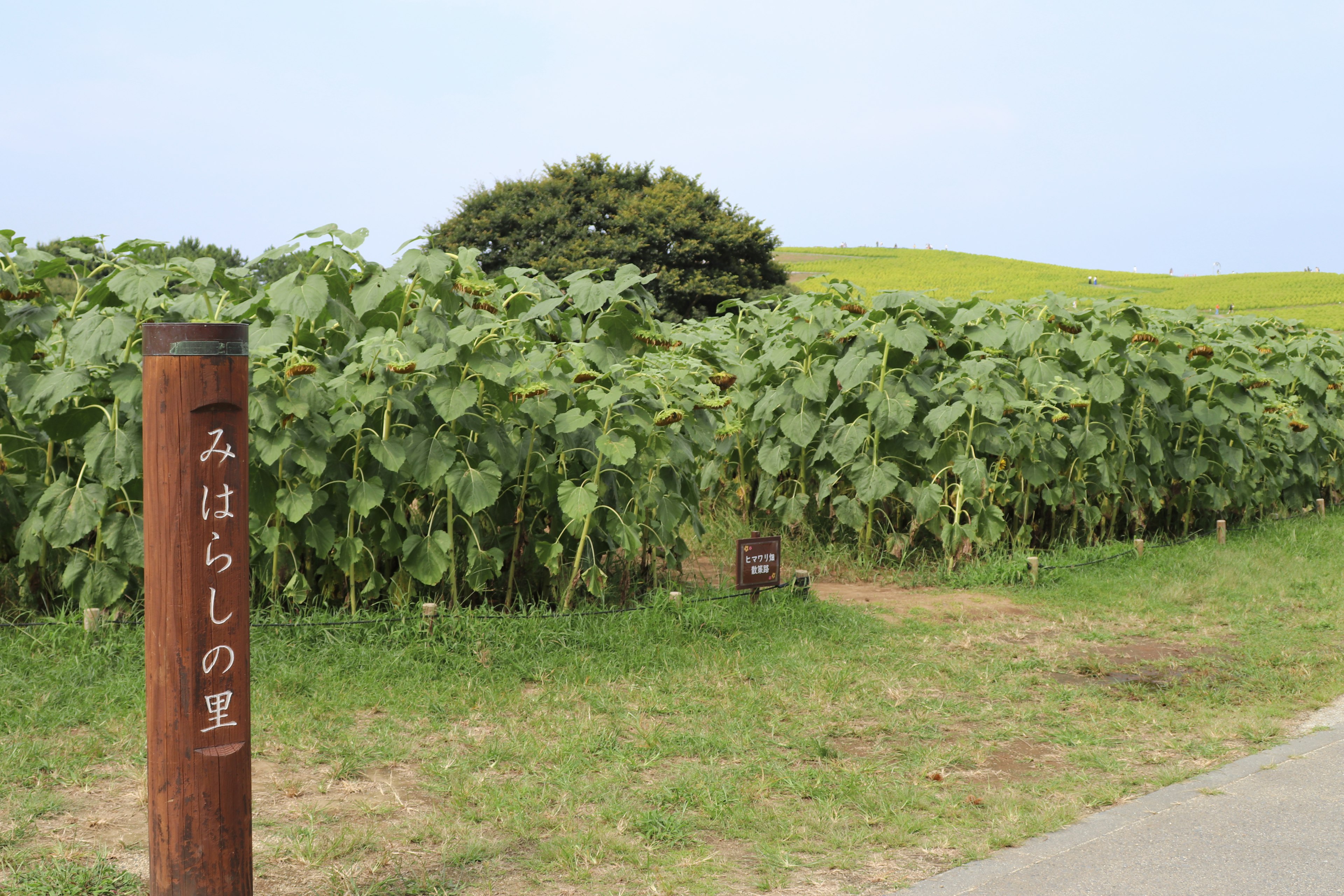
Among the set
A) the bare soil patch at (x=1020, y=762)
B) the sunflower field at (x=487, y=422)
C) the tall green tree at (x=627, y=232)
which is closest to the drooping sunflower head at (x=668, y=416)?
the sunflower field at (x=487, y=422)

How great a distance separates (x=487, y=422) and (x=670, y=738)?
1868mm

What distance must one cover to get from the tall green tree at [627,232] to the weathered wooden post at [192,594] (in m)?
26.0

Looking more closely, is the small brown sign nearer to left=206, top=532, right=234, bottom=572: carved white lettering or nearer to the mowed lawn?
the mowed lawn

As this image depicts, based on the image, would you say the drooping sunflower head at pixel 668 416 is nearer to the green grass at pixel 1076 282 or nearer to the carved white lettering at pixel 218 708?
the carved white lettering at pixel 218 708

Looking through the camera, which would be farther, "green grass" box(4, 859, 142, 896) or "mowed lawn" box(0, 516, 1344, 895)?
"mowed lawn" box(0, 516, 1344, 895)

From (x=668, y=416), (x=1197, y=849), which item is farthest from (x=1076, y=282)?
(x=1197, y=849)

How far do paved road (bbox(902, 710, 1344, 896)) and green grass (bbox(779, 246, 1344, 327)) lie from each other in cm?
3962

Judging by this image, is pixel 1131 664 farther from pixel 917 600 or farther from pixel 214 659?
pixel 214 659

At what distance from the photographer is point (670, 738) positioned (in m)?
4.70

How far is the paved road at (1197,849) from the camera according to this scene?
349 centimetres

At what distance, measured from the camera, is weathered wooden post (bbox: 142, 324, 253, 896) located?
9.87ft

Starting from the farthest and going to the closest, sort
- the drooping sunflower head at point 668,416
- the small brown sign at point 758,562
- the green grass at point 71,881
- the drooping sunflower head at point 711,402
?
the small brown sign at point 758,562 → the drooping sunflower head at point 711,402 → the drooping sunflower head at point 668,416 → the green grass at point 71,881

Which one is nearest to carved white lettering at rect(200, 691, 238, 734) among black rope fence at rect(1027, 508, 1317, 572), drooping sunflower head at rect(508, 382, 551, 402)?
drooping sunflower head at rect(508, 382, 551, 402)

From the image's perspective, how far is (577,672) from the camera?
5.54 m
